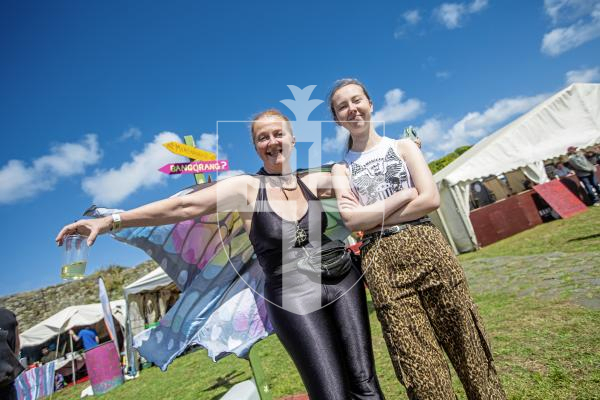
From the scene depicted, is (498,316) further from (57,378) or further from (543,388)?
(57,378)

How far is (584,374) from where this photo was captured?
93.0 inches

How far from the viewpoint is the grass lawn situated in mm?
2537

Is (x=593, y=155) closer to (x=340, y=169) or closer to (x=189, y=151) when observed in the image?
(x=189, y=151)

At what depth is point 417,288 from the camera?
1.64 meters

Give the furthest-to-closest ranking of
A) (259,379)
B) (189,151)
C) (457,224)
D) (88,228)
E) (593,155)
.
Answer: (593,155)
(457,224)
(189,151)
(259,379)
(88,228)

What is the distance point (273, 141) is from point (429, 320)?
1.26m

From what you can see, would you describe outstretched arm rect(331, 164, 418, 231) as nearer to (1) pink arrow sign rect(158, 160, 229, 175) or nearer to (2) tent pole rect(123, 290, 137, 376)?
(1) pink arrow sign rect(158, 160, 229, 175)

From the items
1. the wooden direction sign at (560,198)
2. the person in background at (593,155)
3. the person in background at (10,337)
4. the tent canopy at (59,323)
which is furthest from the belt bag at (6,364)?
the person in background at (593,155)

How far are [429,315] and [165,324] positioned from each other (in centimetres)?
208

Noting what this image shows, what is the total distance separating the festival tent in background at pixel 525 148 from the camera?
38.2ft

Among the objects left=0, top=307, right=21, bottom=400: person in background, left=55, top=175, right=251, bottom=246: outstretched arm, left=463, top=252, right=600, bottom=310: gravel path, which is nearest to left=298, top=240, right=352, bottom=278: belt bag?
left=55, top=175, right=251, bottom=246: outstretched arm

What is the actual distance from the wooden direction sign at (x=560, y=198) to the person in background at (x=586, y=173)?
1.32 ft

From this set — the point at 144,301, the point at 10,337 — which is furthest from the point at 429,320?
the point at 144,301

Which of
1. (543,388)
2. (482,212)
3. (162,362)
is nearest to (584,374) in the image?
(543,388)
